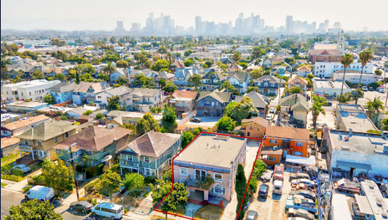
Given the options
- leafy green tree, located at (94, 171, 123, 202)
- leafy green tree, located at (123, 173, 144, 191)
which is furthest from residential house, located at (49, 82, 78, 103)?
leafy green tree, located at (94, 171, 123, 202)

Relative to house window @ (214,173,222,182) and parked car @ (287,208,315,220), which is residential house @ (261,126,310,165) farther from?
house window @ (214,173,222,182)

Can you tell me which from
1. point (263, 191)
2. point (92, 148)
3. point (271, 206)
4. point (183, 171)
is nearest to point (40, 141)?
point (92, 148)

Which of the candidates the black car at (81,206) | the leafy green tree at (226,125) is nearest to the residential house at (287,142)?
the leafy green tree at (226,125)

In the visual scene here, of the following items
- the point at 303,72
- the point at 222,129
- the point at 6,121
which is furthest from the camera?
the point at 303,72

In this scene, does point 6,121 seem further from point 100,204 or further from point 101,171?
point 100,204

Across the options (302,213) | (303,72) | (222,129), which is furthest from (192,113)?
(303,72)
